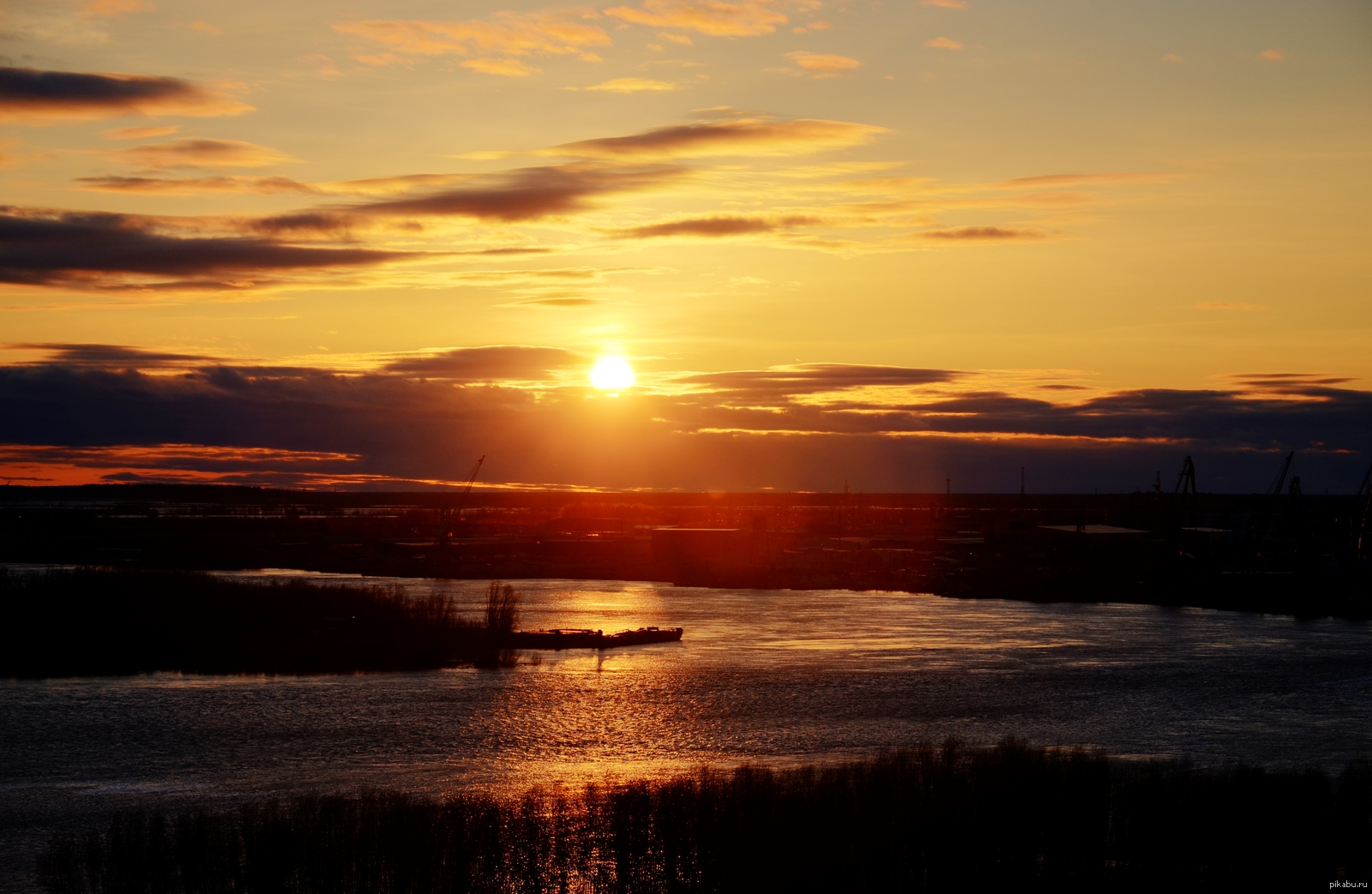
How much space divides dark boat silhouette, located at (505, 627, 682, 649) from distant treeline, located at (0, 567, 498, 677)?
251 centimetres

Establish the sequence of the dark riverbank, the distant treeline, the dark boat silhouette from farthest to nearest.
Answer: the dark riverbank < the dark boat silhouette < the distant treeline

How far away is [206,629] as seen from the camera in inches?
2255

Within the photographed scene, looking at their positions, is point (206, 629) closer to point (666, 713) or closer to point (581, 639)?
point (581, 639)

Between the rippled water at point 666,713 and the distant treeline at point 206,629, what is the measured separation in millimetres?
2505

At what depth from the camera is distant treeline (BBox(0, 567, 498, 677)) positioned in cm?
5253

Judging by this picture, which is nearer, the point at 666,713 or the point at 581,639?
the point at 666,713

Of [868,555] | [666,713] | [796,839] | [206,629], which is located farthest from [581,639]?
[868,555]

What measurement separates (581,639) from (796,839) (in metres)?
40.3

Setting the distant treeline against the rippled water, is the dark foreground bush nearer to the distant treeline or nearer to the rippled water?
the rippled water

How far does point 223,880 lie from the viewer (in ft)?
75.1

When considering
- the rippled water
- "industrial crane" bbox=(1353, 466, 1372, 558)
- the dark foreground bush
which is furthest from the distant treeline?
"industrial crane" bbox=(1353, 466, 1372, 558)

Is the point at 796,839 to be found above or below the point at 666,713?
above

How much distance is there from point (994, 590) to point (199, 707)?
2675 inches

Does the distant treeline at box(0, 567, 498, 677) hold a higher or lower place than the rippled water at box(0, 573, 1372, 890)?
higher
